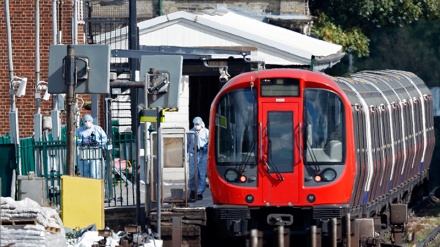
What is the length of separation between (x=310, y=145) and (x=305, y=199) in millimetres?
730

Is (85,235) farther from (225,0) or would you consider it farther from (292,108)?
(225,0)

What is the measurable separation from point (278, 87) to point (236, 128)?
2.62 feet

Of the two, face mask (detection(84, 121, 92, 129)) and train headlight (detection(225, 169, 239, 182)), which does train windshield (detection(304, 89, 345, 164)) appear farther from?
face mask (detection(84, 121, 92, 129))

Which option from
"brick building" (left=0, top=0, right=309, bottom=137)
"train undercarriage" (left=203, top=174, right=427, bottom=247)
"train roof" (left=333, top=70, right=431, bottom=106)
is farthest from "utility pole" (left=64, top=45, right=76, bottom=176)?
"brick building" (left=0, top=0, right=309, bottom=137)

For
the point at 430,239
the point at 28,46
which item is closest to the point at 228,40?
the point at 28,46

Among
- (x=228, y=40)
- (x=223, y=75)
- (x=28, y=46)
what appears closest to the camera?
(x=223, y=75)

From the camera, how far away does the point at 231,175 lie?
62.8 feet

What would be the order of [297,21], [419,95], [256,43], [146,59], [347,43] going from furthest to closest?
[347,43]
[297,21]
[256,43]
[419,95]
[146,59]

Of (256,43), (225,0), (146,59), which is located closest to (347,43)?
(225,0)

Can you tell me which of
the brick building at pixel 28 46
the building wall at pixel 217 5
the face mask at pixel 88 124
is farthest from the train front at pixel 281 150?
the building wall at pixel 217 5

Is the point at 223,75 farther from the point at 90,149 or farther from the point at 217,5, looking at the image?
the point at 217,5

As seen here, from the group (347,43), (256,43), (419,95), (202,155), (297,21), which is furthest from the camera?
(347,43)

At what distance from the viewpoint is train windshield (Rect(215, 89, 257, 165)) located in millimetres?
19016

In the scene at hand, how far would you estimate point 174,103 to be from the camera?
1870cm
